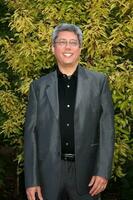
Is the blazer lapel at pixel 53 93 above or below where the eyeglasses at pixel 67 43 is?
below

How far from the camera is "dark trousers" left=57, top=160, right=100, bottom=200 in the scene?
146 inches

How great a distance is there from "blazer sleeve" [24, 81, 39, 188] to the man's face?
407mm

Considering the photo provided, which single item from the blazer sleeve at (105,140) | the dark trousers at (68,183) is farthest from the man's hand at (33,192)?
the blazer sleeve at (105,140)

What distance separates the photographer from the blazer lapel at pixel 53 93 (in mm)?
3697

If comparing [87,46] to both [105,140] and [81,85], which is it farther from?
[105,140]

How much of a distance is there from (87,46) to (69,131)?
162 cm

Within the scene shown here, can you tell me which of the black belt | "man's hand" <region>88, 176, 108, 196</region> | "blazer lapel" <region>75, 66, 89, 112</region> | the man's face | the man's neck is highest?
the man's face

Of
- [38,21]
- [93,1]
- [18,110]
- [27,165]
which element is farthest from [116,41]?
[27,165]

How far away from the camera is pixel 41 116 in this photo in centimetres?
372

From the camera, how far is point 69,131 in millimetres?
3693

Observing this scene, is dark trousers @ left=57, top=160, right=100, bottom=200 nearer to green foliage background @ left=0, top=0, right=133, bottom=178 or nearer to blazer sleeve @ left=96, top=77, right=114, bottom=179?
blazer sleeve @ left=96, top=77, right=114, bottom=179

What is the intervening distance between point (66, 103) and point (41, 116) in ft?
0.77

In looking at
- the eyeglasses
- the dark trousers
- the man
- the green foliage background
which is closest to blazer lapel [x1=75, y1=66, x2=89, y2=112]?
the man

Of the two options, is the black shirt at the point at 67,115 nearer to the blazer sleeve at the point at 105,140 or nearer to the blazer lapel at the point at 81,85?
the blazer lapel at the point at 81,85
